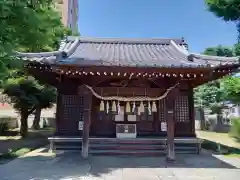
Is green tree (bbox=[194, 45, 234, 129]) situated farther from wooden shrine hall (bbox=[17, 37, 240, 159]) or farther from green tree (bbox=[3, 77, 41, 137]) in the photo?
green tree (bbox=[3, 77, 41, 137])

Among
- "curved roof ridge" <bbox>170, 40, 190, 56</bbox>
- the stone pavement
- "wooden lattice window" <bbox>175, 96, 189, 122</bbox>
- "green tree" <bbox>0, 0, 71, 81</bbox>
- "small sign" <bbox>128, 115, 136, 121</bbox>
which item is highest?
"curved roof ridge" <bbox>170, 40, 190, 56</bbox>

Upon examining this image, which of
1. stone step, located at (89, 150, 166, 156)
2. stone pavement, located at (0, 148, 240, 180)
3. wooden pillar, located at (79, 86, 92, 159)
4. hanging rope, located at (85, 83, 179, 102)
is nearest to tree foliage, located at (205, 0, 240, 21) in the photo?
hanging rope, located at (85, 83, 179, 102)

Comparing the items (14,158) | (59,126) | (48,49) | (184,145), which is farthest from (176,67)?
(48,49)

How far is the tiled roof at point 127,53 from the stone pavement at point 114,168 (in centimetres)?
312

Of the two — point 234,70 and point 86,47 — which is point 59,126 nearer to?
point 86,47

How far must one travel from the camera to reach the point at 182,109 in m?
10.7

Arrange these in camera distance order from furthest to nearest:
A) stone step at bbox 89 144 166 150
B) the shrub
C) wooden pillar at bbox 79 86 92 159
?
the shrub < stone step at bbox 89 144 166 150 < wooden pillar at bbox 79 86 92 159

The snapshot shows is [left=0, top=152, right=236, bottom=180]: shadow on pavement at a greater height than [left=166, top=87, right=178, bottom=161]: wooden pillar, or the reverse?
[left=166, top=87, right=178, bottom=161]: wooden pillar

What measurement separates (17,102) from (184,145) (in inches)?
386

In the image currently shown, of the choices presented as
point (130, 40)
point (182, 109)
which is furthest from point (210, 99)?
point (182, 109)

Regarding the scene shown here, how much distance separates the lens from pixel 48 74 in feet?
30.6

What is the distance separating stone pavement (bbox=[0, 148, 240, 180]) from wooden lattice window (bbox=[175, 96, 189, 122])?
6.27 ft

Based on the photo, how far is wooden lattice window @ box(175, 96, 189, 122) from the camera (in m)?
10.7

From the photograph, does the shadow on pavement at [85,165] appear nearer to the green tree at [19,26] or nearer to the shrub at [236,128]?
the green tree at [19,26]
